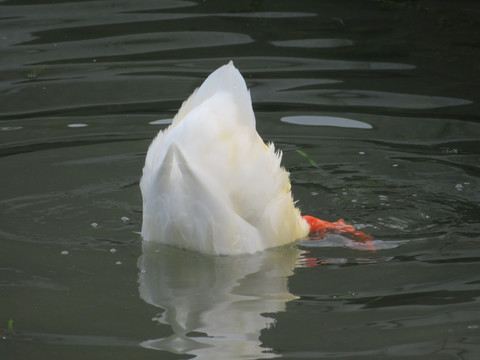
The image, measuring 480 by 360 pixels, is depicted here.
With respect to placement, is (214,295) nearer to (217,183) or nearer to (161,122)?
(217,183)

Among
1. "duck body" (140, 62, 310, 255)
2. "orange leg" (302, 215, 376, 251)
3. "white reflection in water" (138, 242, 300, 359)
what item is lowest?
"white reflection in water" (138, 242, 300, 359)

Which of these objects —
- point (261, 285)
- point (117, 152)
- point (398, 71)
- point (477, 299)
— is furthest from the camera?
point (398, 71)

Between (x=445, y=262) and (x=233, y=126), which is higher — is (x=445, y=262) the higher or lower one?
the lower one

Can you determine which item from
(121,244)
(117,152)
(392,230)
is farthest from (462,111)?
(121,244)

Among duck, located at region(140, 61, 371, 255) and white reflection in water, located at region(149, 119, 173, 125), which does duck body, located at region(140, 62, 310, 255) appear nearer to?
duck, located at region(140, 61, 371, 255)

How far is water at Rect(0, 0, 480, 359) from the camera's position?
3703 mm

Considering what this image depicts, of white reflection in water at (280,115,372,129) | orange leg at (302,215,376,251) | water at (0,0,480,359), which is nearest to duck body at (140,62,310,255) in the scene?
water at (0,0,480,359)

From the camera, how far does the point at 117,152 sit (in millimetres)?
5824

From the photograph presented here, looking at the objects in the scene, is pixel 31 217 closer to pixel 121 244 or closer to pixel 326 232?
pixel 121 244

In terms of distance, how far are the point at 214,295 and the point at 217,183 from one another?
20.0 inches

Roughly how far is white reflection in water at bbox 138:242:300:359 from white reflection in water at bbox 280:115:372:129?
183 centimetres

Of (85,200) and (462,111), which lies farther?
(462,111)

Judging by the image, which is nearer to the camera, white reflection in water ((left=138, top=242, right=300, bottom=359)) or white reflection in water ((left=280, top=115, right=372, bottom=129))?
white reflection in water ((left=138, top=242, right=300, bottom=359))

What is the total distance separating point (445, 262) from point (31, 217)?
2194mm
